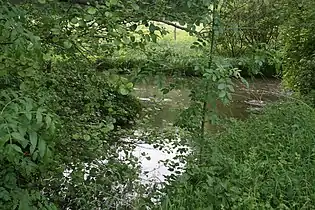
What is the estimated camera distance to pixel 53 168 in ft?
13.1

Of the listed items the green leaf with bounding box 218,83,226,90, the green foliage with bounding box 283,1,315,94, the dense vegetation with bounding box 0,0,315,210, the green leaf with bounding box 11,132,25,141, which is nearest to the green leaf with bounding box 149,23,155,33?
the dense vegetation with bounding box 0,0,315,210

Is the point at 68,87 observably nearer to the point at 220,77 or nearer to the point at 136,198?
the point at 136,198

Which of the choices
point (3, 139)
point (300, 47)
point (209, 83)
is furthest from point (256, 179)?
point (300, 47)

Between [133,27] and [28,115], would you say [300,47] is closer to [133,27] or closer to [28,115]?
[133,27]

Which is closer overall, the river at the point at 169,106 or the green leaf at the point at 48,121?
the green leaf at the point at 48,121

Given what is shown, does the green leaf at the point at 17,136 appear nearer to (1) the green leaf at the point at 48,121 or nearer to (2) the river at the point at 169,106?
(1) the green leaf at the point at 48,121

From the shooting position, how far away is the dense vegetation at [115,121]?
2.00m

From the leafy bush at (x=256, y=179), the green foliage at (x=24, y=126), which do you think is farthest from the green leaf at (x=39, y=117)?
the leafy bush at (x=256, y=179)

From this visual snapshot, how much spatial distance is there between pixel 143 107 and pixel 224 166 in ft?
16.1

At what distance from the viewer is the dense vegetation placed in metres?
2.00

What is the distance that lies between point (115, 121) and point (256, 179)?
4.07 feet

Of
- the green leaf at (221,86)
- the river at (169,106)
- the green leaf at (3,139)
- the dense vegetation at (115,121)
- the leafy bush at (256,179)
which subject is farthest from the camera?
the river at (169,106)

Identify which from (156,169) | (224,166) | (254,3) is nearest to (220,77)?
(224,166)

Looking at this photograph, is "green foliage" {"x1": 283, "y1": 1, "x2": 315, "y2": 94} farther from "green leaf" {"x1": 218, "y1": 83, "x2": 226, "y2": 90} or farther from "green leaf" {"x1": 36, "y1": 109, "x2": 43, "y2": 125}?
"green leaf" {"x1": 36, "y1": 109, "x2": 43, "y2": 125}
